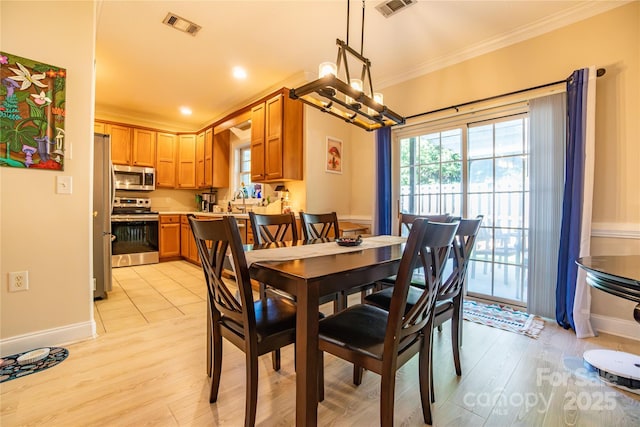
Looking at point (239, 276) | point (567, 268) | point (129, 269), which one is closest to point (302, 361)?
point (239, 276)

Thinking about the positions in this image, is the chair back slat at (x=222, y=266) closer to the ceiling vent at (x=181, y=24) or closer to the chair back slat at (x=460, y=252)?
the chair back slat at (x=460, y=252)

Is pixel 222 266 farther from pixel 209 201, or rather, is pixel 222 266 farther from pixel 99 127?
pixel 99 127

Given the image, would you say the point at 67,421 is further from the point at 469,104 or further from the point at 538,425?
the point at 469,104

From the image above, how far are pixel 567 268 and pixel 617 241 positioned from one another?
0.42m

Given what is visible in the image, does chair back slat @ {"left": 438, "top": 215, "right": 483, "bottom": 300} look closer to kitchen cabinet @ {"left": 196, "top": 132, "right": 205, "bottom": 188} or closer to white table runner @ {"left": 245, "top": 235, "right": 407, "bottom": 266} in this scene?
white table runner @ {"left": 245, "top": 235, "right": 407, "bottom": 266}

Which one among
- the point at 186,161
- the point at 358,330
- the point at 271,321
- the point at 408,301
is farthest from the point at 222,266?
the point at 186,161

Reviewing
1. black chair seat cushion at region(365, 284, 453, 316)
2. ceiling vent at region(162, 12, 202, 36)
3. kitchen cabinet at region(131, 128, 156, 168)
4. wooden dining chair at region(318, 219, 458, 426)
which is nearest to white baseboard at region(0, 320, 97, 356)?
wooden dining chair at region(318, 219, 458, 426)

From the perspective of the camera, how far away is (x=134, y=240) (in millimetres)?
4734

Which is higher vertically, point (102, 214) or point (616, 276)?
point (102, 214)

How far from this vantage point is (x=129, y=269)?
456cm

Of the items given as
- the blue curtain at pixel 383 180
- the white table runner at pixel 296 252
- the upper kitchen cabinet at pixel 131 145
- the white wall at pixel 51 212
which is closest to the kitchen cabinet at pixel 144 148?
the upper kitchen cabinet at pixel 131 145

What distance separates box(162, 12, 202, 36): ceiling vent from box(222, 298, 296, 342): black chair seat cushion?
2.82 meters

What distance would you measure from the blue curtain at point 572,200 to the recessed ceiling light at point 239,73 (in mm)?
3494

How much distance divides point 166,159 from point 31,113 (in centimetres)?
388
